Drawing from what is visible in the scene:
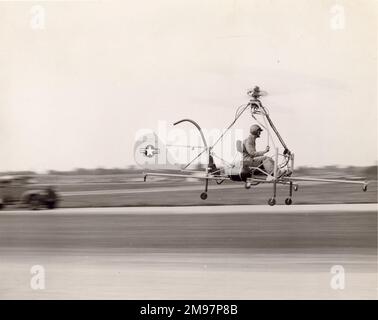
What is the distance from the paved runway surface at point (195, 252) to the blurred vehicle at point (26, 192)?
0.29ft

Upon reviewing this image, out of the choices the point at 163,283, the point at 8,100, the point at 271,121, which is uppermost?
the point at 8,100

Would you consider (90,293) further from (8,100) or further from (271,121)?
(271,121)

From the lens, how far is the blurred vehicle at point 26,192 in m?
3.62

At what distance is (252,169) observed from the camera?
361cm

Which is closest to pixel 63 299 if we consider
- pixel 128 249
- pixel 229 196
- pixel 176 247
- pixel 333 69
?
pixel 128 249

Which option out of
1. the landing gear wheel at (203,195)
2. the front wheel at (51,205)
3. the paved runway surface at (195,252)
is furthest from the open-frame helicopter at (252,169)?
the front wheel at (51,205)

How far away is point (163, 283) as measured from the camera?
3557 mm

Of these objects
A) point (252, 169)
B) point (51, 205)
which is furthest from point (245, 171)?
point (51, 205)

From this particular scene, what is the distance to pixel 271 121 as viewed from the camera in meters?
3.56

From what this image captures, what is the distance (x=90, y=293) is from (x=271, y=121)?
1860 mm

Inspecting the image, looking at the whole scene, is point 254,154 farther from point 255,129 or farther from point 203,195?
point 203,195

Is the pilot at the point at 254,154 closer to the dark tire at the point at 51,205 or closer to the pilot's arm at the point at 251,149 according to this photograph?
the pilot's arm at the point at 251,149

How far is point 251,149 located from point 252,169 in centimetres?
15
